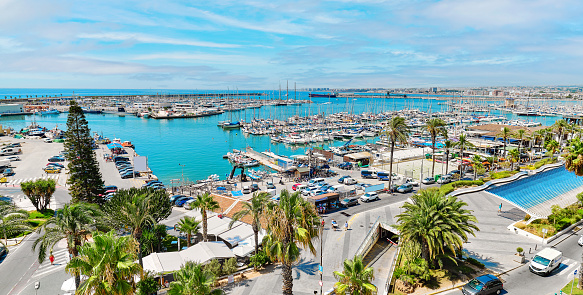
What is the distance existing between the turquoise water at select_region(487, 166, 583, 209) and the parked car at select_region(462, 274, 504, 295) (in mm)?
15122

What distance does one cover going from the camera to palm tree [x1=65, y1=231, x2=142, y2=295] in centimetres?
1294

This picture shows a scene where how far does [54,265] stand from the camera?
2439 cm

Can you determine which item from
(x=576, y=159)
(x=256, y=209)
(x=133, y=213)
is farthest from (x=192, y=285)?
(x=576, y=159)

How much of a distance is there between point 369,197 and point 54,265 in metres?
31.6

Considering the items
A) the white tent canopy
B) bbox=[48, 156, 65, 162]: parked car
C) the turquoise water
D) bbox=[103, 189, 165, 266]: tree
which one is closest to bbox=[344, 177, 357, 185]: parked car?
the turquoise water

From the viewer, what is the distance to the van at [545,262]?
2100 centimetres

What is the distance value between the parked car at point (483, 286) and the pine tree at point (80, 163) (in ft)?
122

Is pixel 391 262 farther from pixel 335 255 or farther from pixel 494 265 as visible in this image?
pixel 494 265

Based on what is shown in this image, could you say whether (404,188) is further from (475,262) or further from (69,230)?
(69,230)

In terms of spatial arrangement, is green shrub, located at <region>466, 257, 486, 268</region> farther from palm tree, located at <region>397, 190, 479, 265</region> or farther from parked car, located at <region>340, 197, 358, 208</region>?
parked car, located at <region>340, 197, 358, 208</region>

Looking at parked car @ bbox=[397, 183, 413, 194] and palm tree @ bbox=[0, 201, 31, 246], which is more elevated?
palm tree @ bbox=[0, 201, 31, 246]

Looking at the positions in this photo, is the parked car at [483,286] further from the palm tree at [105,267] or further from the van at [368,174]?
the van at [368,174]

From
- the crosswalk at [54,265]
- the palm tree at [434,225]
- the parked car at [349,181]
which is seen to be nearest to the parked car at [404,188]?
the parked car at [349,181]

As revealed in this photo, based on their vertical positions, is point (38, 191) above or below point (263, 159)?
above
